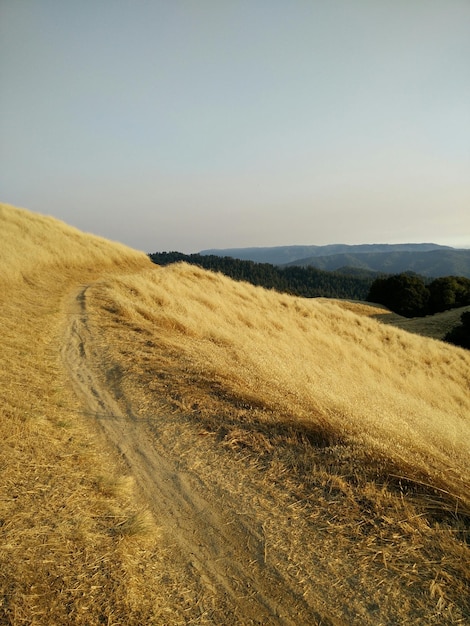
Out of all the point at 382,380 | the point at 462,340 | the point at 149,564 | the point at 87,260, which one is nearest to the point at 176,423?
the point at 149,564

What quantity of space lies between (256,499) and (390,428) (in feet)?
7.56

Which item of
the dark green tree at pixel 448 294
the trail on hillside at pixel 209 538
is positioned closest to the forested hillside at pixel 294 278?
the dark green tree at pixel 448 294

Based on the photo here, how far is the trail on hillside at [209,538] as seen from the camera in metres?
2.57

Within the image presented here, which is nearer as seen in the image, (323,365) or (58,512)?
(58,512)

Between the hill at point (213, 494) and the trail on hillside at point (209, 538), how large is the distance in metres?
0.01

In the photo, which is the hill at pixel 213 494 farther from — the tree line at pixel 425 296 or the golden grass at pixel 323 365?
the tree line at pixel 425 296

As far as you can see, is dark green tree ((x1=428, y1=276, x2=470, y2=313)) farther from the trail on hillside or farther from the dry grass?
the trail on hillside

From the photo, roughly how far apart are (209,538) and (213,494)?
601mm

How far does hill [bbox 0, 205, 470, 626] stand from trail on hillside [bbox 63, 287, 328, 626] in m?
0.01

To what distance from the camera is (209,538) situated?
321cm

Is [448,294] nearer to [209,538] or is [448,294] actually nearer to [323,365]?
[323,365]

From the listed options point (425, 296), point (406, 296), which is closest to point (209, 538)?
point (406, 296)

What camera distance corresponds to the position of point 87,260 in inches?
858

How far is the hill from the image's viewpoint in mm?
2564
